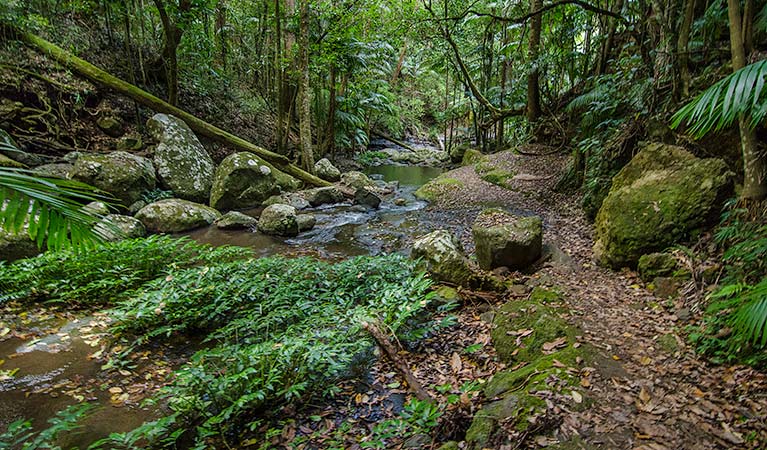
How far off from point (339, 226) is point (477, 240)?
148 inches

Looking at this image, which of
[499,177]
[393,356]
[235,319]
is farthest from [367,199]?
[393,356]

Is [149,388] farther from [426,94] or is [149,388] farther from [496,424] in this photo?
[426,94]

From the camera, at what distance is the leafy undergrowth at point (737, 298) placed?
209 cm

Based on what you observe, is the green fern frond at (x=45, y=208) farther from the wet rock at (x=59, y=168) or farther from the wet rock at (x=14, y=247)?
the wet rock at (x=59, y=168)

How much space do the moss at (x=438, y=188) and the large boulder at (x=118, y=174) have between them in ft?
22.3

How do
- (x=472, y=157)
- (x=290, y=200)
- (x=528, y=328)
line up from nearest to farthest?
(x=528, y=328), (x=290, y=200), (x=472, y=157)

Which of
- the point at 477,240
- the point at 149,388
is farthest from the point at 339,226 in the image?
the point at 149,388

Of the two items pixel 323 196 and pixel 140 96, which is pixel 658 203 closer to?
pixel 323 196

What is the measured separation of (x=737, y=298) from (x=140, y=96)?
11.8 meters

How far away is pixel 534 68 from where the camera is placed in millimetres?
8508

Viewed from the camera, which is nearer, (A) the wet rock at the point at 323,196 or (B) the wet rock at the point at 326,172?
(A) the wet rock at the point at 323,196

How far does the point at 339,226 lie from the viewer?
7957 mm

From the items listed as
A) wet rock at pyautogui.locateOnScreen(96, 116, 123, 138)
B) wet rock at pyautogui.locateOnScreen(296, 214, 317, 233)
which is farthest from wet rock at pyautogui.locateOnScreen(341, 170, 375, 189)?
wet rock at pyautogui.locateOnScreen(96, 116, 123, 138)

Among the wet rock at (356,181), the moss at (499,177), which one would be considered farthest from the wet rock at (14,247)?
the moss at (499,177)
